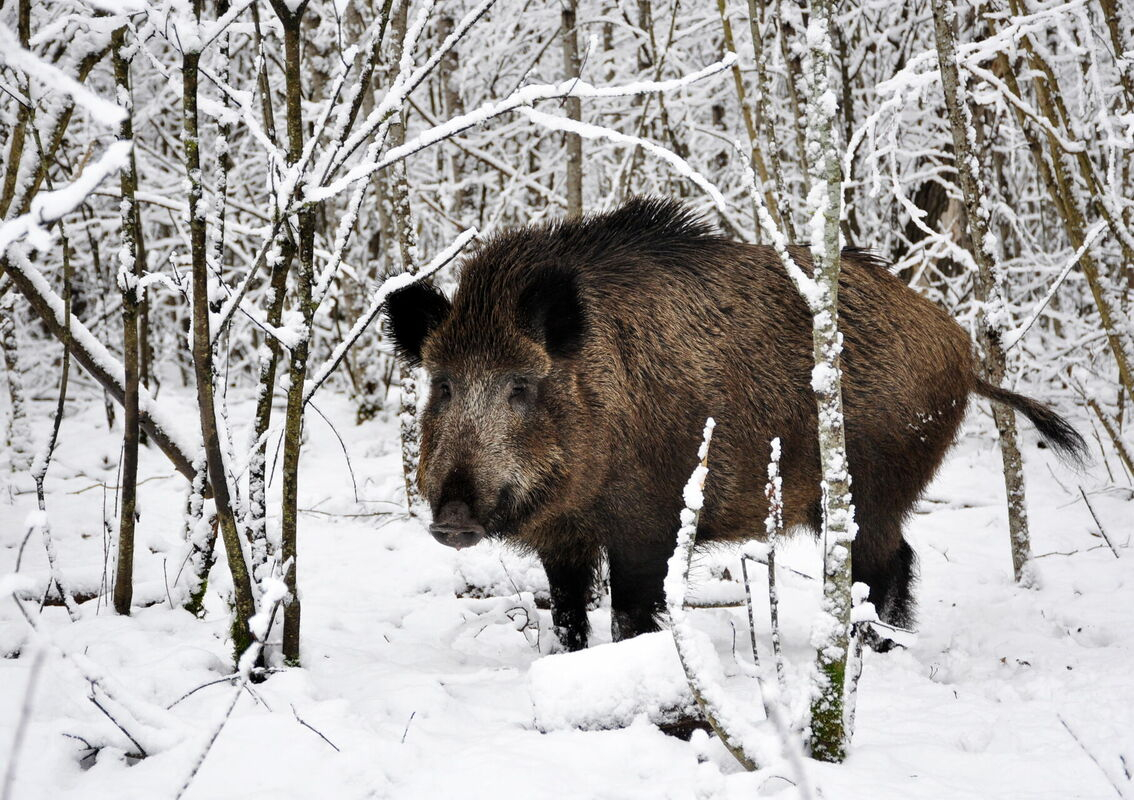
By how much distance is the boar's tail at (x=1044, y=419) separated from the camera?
3.93 meters

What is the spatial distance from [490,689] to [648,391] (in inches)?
51.1

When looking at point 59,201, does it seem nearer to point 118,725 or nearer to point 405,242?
point 118,725

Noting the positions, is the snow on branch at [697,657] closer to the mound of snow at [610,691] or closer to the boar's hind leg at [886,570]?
the mound of snow at [610,691]

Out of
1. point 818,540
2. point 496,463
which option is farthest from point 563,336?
point 818,540

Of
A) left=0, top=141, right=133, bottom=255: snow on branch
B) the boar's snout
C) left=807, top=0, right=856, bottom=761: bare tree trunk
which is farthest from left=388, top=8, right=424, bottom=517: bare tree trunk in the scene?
left=0, top=141, right=133, bottom=255: snow on branch

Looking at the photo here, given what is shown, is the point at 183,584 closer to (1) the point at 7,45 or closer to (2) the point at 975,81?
(1) the point at 7,45

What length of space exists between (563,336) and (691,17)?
5.45 m

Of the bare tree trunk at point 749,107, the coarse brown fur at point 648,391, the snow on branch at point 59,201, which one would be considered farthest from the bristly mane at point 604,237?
the snow on branch at point 59,201

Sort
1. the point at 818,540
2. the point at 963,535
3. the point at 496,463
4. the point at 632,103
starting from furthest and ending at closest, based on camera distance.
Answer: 1. the point at 632,103
2. the point at 963,535
3. the point at 818,540
4. the point at 496,463

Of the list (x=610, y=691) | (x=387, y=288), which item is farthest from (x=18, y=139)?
(x=610, y=691)

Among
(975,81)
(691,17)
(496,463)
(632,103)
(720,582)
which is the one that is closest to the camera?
(496,463)

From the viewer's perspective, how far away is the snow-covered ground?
205 centimetres

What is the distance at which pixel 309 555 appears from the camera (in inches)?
195

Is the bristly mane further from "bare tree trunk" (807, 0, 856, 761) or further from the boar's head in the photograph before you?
"bare tree trunk" (807, 0, 856, 761)
